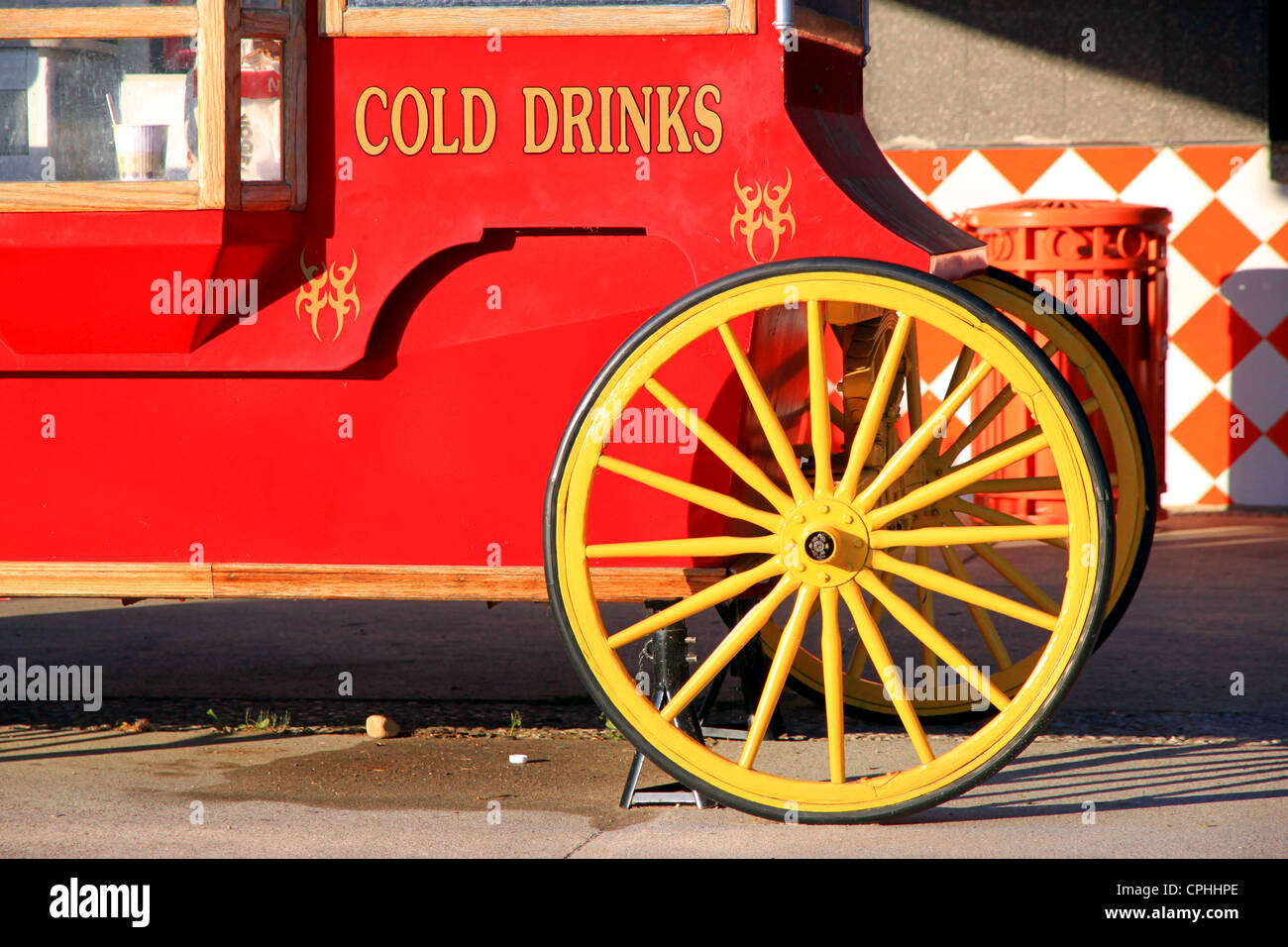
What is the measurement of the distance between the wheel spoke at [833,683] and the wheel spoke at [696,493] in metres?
0.16

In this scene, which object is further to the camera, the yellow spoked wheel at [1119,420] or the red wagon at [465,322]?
the yellow spoked wheel at [1119,420]

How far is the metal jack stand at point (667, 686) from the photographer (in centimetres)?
309

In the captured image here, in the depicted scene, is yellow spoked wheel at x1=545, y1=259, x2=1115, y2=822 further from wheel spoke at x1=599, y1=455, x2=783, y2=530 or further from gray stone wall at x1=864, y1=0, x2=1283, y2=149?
gray stone wall at x1=864, y1=0, x2=1283, y2=149

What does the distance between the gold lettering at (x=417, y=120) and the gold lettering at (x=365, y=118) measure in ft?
0.06

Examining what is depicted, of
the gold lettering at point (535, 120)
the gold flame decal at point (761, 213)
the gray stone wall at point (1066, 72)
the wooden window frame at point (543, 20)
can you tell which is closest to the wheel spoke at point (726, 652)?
the gold flame decal at point (761, 213)

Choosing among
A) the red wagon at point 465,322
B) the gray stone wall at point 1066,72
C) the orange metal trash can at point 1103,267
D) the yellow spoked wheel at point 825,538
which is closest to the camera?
the yellow spoked wheel at point 825,538

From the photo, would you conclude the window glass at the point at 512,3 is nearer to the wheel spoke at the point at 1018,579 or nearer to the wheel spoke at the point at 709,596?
the wheel spoke at the point at 709,596

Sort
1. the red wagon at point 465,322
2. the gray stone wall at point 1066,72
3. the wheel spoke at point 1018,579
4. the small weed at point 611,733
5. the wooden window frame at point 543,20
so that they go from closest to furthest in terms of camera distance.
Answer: the red wagon at point 465,322 < the wooden window frame at point 543,20 < the wheel spoke at point 1018,579 < the small weed at point 611,733 < the gray stone wall at point 1066,72

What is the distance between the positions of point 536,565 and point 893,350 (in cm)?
78

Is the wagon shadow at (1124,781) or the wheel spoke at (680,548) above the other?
the wheel spoke at (680,548)

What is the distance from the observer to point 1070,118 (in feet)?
23.0

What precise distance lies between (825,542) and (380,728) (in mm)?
1317

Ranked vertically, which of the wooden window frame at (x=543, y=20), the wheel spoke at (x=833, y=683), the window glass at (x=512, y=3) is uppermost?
the window glass at (x=512, y=3)

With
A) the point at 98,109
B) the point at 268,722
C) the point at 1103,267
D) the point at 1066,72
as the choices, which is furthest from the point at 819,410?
the point at 1066,72
